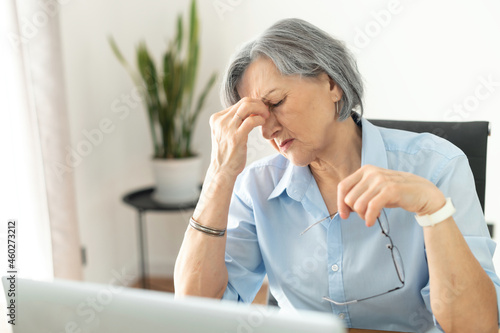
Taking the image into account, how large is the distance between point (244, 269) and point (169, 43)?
1.75m

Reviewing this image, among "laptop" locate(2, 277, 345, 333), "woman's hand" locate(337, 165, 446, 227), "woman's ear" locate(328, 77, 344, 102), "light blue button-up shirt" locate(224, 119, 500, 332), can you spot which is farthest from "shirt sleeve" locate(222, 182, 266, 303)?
"laptop" locate(2, 277, 345, 333)

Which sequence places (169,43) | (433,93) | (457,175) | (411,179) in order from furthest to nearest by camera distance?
(169,43)
(433,93)
(457,175)
(411,179)

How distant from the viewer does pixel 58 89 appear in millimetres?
2449

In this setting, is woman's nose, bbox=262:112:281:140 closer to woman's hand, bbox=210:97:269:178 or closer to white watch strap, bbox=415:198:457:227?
woman's hand, bbox=210:97:269:178

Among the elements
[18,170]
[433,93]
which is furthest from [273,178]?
[433,93]

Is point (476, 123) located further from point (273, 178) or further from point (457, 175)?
point (273, 178)

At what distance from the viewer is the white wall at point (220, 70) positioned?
103 inches

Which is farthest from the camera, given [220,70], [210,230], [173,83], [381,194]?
[220,70]

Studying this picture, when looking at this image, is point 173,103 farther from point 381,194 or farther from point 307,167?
point 381,194

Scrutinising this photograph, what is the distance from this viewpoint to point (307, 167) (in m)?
1.59

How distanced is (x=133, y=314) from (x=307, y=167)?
38.7 inches

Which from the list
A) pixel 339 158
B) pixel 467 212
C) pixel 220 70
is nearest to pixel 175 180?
pixel 220 70

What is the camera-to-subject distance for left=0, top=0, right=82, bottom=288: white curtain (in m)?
2.23

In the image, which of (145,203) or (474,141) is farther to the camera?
(145,203)
